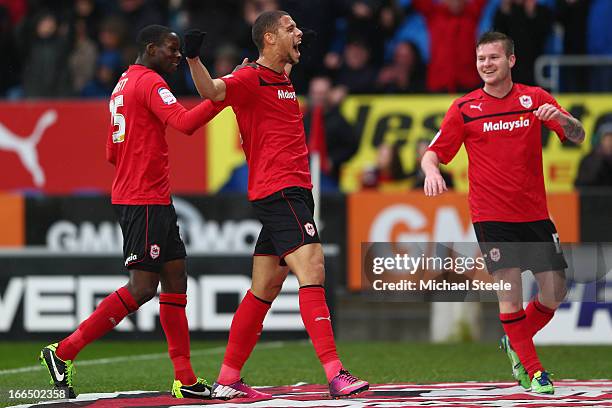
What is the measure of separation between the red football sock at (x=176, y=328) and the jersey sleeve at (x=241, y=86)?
52.7 inches

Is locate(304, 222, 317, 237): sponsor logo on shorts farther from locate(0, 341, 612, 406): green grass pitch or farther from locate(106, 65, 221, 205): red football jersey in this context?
locate(0, 341, 612, 406): green grass pitch

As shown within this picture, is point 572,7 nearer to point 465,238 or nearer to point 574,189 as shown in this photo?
point 574,189

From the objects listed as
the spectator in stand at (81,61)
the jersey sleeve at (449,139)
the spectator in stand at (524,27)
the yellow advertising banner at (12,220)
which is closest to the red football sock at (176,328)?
the jersey sleeve at (449,139)

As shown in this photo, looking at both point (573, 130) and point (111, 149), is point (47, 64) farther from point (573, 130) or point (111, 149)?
point (573, 130)

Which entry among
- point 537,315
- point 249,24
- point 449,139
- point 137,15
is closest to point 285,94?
point 449,139

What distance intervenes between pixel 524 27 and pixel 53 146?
5.82 m

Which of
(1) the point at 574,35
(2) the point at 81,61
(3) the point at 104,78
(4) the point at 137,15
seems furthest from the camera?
(4) the point at 137,15

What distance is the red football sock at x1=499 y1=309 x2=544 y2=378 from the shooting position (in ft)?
29.6

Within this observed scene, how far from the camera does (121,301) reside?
9.04 meters

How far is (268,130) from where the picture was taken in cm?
871

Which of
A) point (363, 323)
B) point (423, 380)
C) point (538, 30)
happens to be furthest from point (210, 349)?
point (538, 30)

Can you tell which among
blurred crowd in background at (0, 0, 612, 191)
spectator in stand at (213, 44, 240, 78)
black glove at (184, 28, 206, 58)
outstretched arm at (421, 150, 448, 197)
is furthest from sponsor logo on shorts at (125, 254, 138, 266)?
spectator in stand at (213, 44, 240, 78)

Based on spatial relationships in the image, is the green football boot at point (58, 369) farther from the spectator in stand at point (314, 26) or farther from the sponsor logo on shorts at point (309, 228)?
the spectator in stand at point (314, 26)

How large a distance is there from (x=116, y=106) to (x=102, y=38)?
9.93 m
